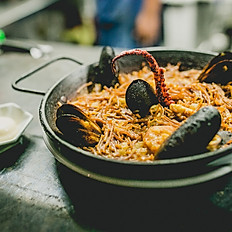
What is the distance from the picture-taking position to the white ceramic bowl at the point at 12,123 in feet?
8.82

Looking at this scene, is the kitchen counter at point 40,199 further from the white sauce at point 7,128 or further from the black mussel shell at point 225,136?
the black mussel shell at point 225,136

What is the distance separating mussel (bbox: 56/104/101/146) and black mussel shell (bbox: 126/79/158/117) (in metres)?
0.40

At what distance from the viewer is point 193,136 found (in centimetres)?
176

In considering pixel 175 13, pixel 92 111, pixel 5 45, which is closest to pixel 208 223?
pixel 92 111

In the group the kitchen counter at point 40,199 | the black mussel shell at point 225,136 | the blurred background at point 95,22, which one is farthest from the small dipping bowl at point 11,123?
the blurred background at point 95,22

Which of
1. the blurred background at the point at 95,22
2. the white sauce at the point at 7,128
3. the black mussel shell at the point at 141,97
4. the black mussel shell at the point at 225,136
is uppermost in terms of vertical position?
the black mussel shell at the point at 141,97

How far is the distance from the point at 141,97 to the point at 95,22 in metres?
5.31

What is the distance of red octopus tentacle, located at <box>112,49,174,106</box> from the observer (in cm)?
230

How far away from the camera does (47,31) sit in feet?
23.9

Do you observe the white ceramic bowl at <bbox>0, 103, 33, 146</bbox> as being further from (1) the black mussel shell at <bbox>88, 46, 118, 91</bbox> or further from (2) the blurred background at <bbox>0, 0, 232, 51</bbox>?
(2) the blurred background at <bbox>0, 0, 232, 51</bbox>

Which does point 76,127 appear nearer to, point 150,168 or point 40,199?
point 40,199

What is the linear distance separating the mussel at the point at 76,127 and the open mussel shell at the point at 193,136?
2.05ft

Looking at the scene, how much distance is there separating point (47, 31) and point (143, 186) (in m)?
6.33

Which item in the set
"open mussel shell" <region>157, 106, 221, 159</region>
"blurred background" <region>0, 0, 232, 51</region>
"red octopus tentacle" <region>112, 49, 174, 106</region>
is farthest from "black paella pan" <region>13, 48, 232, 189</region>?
"blurred background" <region>0, 0, 232, 51</region>
